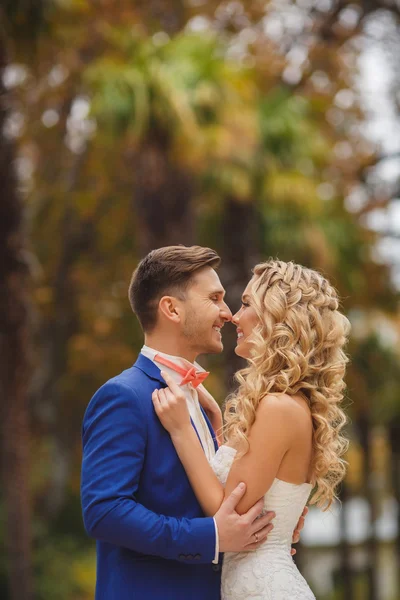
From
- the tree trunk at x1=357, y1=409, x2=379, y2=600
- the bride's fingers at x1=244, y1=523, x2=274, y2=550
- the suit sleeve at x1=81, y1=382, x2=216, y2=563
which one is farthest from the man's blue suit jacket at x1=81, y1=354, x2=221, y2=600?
the tree trunk at x1=357, y1=409, x2=379, y2=600

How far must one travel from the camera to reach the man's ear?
3514 mm

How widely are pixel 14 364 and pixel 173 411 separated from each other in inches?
338

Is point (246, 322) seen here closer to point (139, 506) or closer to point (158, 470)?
point (158, 470)

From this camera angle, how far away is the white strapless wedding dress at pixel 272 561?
3.44 m

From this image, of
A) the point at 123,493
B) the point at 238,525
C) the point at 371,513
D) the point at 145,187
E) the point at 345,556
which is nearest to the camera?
the point at 123,493

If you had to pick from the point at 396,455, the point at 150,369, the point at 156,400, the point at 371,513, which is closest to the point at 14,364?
the point at 150,369

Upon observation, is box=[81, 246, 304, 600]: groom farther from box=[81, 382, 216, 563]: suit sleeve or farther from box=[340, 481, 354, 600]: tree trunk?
box=[340, 481, 354, 600]: tree trunk

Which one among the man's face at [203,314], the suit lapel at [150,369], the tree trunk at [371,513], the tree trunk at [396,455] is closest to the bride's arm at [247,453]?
the suit lapel at [150,369]

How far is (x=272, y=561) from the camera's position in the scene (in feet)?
11.5

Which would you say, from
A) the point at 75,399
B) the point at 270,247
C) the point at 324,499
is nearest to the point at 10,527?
the point at 270,247

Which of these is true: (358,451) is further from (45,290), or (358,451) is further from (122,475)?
(122,475)

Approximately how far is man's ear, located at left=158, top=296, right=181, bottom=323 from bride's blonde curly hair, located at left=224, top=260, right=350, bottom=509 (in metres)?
0.31

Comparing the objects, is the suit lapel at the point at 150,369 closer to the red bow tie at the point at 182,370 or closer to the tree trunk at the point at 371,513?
the red bow tie at the point at 182,370

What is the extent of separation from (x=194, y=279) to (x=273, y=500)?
910 mm
